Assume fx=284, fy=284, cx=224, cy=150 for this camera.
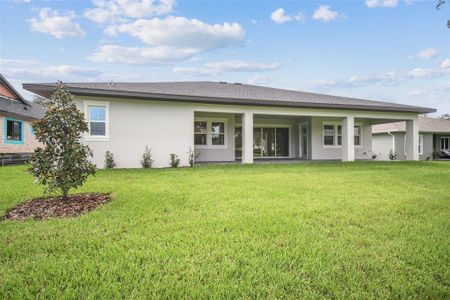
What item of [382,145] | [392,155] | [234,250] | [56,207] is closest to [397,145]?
[382,145]

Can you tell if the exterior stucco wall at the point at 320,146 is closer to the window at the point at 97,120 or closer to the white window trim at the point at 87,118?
the white window trim at the point at 87,118

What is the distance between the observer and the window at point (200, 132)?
54.0 feet

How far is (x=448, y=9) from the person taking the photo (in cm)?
Answer: 638

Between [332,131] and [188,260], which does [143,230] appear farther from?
[332,131]

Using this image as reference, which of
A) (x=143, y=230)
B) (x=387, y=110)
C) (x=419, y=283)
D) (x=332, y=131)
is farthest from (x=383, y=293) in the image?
(x=332, y=131)

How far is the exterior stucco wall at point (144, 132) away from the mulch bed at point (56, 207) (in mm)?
6262

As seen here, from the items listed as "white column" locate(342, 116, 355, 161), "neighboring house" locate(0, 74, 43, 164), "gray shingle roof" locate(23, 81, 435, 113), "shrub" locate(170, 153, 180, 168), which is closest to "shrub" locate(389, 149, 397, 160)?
"gray shingle roof" locate(23, 81, 435, 113)

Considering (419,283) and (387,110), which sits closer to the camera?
(419,283)

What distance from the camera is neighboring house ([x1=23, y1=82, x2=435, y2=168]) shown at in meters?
12.2

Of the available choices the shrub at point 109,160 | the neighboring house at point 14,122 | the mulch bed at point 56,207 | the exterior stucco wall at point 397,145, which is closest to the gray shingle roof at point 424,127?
the exterior stucco wall at point 397,145

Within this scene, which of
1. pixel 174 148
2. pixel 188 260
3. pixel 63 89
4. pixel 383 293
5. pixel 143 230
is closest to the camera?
pixel 383 293

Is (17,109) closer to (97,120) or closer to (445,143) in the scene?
(97,120)

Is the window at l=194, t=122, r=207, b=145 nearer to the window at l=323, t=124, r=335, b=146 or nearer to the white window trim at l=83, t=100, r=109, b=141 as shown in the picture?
the white window trim at l=83, t=100, r=109, b=141

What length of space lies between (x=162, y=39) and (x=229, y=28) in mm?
4411
